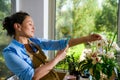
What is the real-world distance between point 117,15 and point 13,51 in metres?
1.31

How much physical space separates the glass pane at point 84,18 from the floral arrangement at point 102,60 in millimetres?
Answer: 829

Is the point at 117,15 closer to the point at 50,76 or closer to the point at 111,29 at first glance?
the point at 111,29

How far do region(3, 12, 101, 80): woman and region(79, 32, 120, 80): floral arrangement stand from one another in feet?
0.38

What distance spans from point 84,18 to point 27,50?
99cm

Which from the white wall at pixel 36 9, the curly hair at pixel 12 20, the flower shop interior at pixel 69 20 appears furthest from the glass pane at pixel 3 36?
the curly hair at pixel 12 20

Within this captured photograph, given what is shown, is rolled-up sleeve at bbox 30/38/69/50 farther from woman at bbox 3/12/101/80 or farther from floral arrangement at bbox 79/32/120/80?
floral arrangement at bbox 79/32/120/80

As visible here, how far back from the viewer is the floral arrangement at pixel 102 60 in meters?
1.61

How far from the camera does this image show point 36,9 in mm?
2455

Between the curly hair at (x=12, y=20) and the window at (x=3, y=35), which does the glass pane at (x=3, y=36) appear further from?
the curly hair at (x=12, y=20)

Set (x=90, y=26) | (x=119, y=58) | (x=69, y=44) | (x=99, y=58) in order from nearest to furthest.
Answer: (x=99, y=58), (x=69, y=44), (x=119, y=58), (x=90, y=26)

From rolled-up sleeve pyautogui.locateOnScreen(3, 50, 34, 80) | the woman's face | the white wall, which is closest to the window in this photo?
the white wall

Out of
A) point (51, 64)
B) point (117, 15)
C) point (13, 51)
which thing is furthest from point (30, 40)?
point (117, 15)

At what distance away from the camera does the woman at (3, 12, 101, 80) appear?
160 cm

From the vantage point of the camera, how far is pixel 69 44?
1989mm
